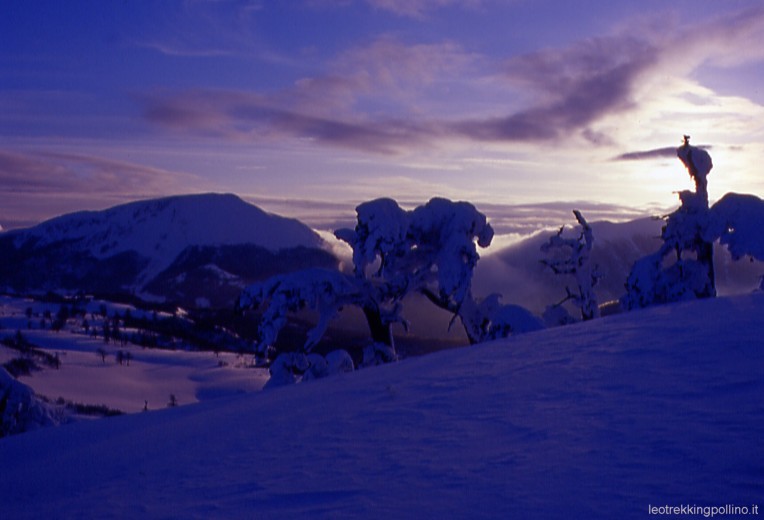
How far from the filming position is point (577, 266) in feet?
56.8

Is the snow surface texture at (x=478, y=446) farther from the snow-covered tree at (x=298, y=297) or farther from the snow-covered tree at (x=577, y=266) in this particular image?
the snow-covered tree at (x=577, y=266)

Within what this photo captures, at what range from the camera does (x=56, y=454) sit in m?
8.66

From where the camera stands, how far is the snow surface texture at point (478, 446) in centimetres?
389

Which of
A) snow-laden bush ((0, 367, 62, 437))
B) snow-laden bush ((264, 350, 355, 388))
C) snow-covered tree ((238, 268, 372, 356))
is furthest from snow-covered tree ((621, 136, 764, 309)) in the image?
snow-laden bush ((0, 367, 62, 437))

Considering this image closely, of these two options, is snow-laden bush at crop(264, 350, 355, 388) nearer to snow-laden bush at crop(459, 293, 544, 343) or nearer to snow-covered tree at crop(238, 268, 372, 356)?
snow-covered tree at crop(238, 268, 372, 356)

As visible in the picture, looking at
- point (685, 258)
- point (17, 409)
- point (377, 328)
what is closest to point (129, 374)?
point (17, 409)

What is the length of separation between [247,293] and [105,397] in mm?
35990

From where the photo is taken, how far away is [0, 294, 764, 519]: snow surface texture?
3.89 meters

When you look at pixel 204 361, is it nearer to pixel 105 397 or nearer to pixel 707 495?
pixel 105 397

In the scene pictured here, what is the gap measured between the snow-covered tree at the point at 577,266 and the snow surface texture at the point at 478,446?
26.3 ft

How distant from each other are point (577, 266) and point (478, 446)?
42.9 ft

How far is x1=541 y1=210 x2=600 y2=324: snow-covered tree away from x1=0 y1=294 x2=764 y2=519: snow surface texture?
802 cm

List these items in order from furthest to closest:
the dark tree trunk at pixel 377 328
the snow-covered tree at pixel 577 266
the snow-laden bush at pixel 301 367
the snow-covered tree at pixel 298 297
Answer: the snow-covered tree at pixel 577 266, the dark tree trunk at pixel 377 328, the snow-covered tree at pixel 298 297, the snow-laden bush at pixel 301 367

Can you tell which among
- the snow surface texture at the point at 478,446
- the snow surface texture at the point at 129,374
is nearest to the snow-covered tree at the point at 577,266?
the snow surface texture at the point at 478,446
